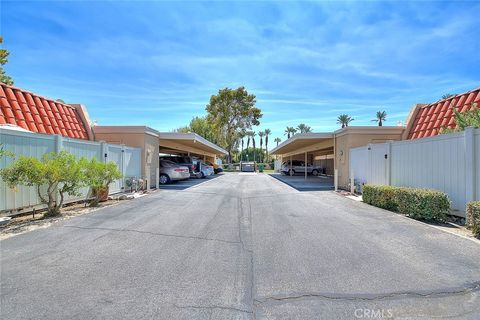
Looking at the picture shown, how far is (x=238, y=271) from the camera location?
4.65 m

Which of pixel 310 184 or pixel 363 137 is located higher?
pixel 363 137

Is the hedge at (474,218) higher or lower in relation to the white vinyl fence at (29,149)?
lower

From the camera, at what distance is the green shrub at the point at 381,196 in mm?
10258

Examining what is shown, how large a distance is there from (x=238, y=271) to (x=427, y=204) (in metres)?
5.94

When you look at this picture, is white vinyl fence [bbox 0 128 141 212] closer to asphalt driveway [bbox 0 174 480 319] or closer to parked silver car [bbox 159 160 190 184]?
asphalt driveway [bbox 0 174 480 319]

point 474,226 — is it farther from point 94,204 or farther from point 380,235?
point 94,204

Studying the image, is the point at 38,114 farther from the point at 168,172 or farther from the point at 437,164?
the point at 437,164

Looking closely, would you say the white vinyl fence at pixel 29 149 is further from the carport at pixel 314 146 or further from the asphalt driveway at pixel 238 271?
the carport at pixel 314 146

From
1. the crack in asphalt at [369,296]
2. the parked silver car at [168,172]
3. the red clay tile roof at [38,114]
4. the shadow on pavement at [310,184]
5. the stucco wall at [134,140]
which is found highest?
the red clay tile roof at [38,114]

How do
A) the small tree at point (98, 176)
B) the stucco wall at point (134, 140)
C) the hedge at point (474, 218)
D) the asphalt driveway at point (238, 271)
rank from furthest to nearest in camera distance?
1. the stucco wall at point (134, 140)
2. the small tree at point (98, 176)
3. the hedge at point (474, 218)
4. the asphalt driveway at point (238, 271)

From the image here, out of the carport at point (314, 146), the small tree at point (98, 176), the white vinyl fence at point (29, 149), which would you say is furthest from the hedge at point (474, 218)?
the carport at point (314, 146)

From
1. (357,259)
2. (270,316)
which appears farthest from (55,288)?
(357,259)

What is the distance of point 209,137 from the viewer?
67.7 metres

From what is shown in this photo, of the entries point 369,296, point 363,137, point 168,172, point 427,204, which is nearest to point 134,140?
point 168,172
